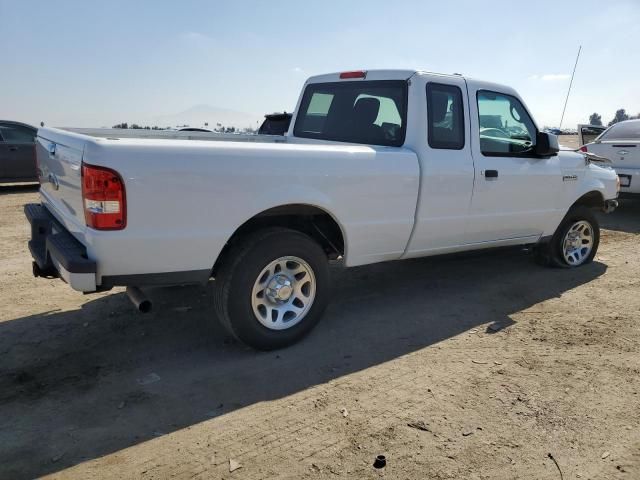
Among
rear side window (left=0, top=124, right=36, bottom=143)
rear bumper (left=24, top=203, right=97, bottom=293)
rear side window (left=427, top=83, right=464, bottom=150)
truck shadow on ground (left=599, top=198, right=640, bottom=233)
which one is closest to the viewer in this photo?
rear bumper (left=24, top=203, right=97, bottom=293)

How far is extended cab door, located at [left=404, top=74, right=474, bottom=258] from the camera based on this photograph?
4355 mm

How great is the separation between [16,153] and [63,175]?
9.17 metres

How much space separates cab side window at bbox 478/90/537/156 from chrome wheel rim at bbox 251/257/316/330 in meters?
2.13

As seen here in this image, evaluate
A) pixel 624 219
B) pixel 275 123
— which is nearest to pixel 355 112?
pixel 275 123

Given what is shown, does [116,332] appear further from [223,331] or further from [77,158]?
[77,158]

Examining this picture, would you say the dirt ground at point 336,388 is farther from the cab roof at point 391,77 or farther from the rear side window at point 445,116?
the cab roof at point 391,77

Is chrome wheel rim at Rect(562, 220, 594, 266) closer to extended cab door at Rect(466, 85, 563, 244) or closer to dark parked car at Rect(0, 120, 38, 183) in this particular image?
extended cab door at Rect(466, 85, 563, 244)

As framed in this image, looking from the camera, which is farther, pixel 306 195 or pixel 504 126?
pixel 504 126

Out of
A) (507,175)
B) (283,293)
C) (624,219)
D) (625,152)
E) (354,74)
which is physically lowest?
(624,219)

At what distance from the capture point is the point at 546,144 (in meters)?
5.14

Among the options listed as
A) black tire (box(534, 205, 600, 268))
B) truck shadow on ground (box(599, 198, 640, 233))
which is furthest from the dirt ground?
truck shadow on ground (box(599, 198, 640, 233))

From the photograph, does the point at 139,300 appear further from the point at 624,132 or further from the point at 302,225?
the point at 624,132

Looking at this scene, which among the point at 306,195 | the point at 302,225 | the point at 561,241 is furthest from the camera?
the point at 561,241

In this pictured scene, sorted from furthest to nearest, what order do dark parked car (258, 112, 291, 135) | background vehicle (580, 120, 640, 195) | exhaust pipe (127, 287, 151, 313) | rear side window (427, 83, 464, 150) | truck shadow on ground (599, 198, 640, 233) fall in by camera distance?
dark parked car (258, 112, 291, 135), background vehicle (580, 120, 640, 195), truck shadow on ground (599, 198, 640, 233), rear side window (427, 83, 464, 150), exhaust pipe (127, 287, 151, 313)
